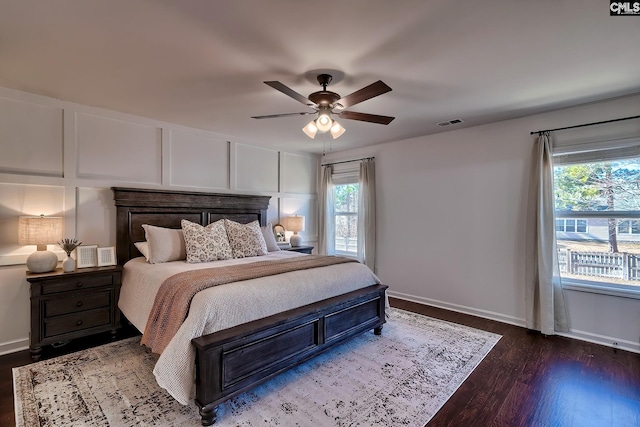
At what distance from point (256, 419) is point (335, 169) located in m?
4.45

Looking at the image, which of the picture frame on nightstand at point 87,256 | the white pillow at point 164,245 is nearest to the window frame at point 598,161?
the white pillow at point 164,245

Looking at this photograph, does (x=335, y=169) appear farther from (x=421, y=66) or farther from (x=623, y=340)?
(x=623, y=340)

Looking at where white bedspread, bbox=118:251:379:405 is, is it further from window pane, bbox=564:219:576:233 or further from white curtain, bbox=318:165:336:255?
white curtain, bbox=318:165:336:255

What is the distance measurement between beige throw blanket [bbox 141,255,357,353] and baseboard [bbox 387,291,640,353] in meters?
2.63

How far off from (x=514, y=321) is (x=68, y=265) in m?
5.04

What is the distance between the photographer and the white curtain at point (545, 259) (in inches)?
132

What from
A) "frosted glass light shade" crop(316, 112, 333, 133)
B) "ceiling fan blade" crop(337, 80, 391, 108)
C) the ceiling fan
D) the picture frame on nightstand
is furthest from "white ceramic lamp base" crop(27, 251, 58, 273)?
"ceiling fan blade" crop(337, 80, 391, 108)

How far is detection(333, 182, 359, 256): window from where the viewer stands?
5.57 meters

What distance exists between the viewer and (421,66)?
245 cm

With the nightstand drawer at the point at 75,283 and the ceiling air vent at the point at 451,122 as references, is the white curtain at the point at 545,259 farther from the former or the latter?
the nightstand drawer at the point at 75,283

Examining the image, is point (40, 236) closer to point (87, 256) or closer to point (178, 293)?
point (87, 256)

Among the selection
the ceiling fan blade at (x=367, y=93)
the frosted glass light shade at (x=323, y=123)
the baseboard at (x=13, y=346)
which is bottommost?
the baseboard at (x=13, y=346)

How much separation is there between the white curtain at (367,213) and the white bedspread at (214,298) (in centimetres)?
166

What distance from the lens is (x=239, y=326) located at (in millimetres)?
2176
